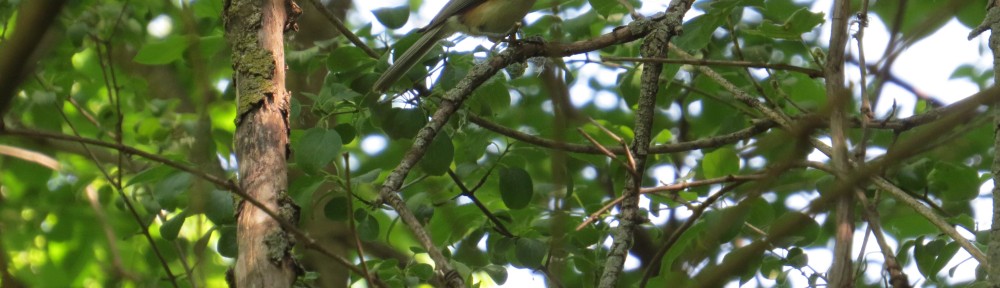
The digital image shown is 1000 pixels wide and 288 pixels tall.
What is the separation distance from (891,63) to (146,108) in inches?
194

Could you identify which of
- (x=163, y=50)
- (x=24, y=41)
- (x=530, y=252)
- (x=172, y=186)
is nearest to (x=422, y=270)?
(x=530, y=252)

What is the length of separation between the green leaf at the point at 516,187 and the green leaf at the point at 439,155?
0.33 m

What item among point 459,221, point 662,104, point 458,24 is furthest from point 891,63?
point 458,24

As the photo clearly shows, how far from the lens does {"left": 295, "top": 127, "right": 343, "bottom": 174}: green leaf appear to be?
267cm

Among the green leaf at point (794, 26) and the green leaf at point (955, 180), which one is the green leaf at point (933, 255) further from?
the green leaf at point (794, 26)

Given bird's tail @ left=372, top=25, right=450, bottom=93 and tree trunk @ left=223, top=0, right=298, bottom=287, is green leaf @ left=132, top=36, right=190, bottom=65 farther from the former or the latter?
tree trunk @ left=223, top=0, right=298, bottom=287

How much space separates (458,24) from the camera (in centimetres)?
514

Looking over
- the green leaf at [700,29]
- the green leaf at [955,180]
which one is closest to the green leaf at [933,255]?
the green leaf at [955,180]

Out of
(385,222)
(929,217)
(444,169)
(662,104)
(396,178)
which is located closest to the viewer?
(396,178)

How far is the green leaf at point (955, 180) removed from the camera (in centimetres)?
353

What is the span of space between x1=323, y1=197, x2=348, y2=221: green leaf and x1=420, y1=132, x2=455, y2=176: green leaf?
0.34 metres

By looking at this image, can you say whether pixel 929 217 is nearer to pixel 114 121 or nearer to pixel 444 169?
pixel 444 169

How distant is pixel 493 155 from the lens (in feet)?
12.1

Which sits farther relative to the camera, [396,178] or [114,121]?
[114,121]
